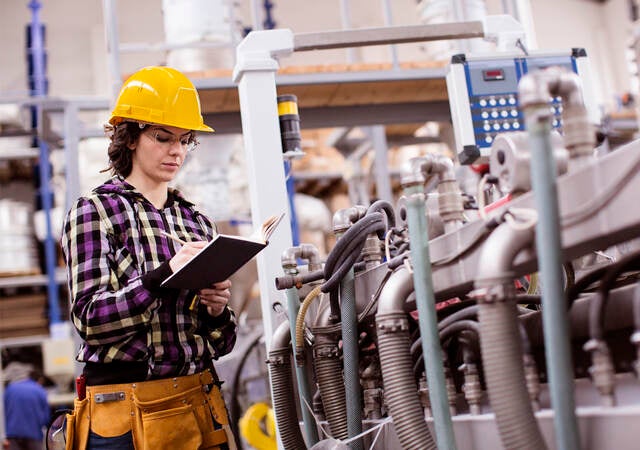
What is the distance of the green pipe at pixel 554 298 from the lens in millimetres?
864

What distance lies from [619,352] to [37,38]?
6233 mm

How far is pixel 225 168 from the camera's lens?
4.76 metres

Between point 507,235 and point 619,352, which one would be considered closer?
point 507,235

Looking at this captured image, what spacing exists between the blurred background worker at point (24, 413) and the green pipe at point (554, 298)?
5033 millimetres

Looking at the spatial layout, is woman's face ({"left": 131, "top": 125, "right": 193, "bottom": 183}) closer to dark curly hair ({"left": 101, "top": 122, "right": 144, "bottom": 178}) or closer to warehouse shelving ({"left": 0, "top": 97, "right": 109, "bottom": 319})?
dark curly hair ({"left": 101, "top": 122, "right": 144, "bottom": 178})

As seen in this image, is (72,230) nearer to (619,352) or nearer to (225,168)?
(619,352)

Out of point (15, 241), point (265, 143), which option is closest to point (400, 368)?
point (265, 143)

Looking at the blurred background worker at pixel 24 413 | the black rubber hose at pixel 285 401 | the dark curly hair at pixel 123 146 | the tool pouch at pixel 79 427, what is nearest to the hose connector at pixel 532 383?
the black rubber hose at pixel 285 401

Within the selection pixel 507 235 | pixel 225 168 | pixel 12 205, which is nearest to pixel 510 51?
pixel 507 235

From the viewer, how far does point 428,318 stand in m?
1.11

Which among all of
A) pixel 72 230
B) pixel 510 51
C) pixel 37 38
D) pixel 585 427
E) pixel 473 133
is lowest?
pixel 585 427

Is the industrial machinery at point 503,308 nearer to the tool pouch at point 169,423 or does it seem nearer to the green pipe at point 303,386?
the green pipe at point 303,386

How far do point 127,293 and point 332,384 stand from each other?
1.40 ft

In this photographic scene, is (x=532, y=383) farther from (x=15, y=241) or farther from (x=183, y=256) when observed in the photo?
(x=15, y=241)
